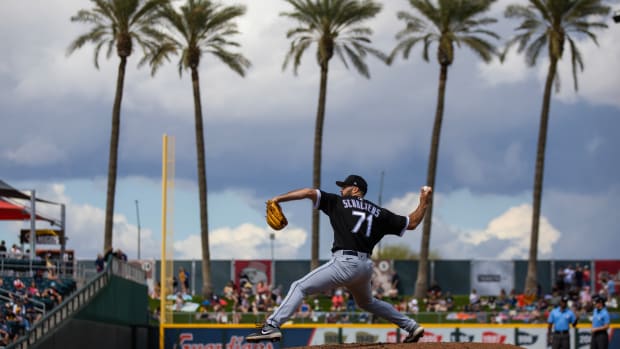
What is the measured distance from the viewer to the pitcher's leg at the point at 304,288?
9.88 meters

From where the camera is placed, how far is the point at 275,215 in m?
9.80

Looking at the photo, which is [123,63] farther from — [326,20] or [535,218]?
[535,218]

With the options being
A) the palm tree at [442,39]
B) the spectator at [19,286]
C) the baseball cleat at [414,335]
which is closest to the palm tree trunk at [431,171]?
the palm tree at [442,39]

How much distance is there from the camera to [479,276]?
5522 cm

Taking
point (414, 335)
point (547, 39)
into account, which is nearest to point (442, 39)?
point (547, 39)

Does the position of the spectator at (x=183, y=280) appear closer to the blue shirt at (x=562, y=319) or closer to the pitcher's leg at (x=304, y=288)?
the blue shirt at (x=562, y=319)

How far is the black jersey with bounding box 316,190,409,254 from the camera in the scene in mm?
9953

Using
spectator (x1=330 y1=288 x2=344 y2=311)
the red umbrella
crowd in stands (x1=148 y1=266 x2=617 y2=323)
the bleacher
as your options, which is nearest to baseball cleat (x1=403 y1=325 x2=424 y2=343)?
the bleacher

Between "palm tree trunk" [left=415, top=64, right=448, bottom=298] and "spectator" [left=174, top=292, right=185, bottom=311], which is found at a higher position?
"palm tree trunk" [left=415, top=64, right=448, bottom=298]

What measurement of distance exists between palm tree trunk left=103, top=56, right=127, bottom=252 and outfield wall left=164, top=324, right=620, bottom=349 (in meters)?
13.3

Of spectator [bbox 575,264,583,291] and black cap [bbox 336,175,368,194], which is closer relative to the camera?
black cap [bbox 336,175,368,194]

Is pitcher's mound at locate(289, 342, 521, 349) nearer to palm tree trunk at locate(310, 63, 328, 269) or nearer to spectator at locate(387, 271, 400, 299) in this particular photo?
spectator at locate(387, 271, 400, 299)

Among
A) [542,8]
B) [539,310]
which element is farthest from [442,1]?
[539,310]

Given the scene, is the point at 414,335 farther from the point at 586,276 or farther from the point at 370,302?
the point at 586,276
